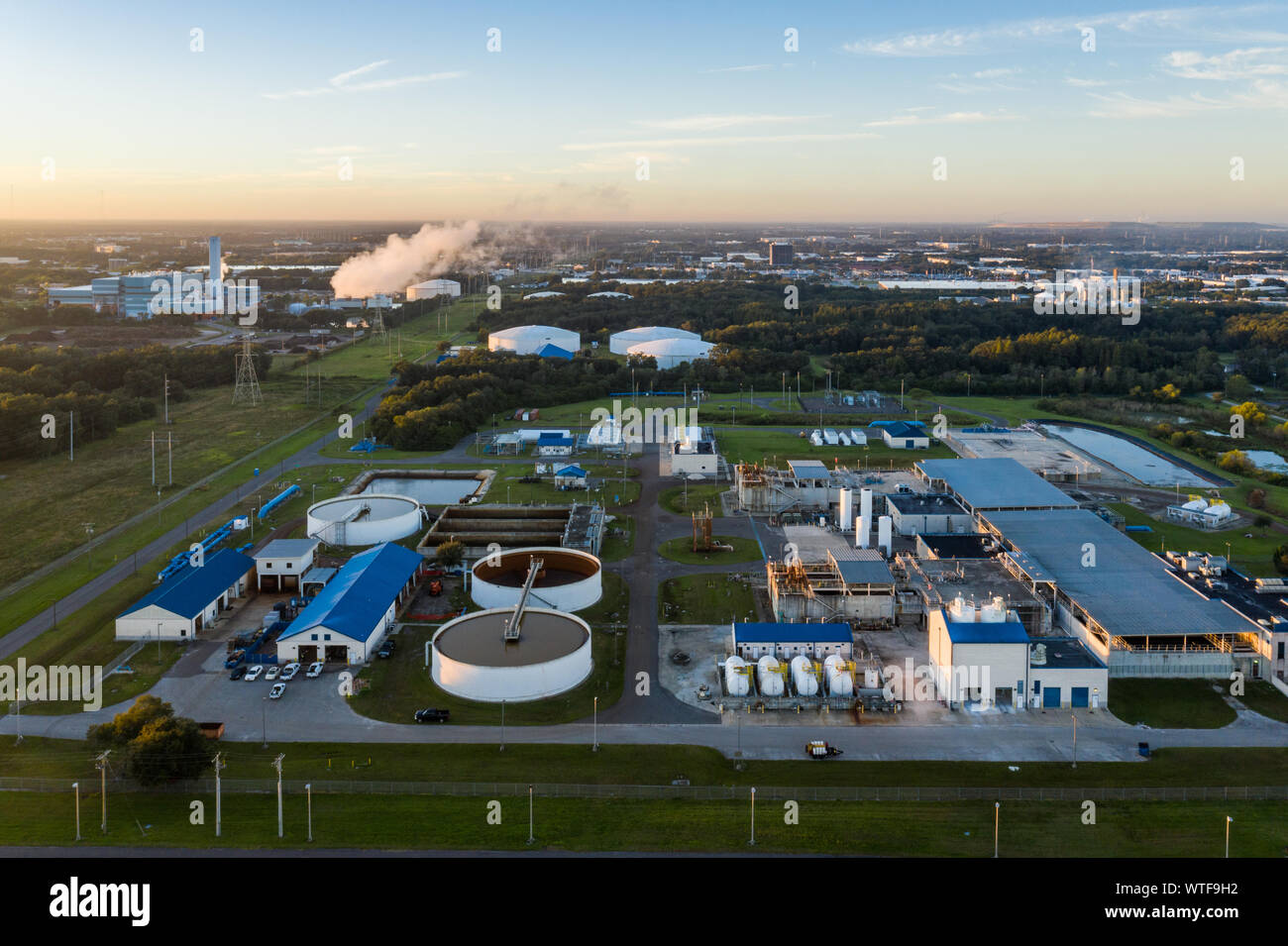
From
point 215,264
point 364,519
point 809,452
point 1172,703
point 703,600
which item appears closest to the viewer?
point 1172,703

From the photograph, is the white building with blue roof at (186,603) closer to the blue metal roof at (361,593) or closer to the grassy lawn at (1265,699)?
the blue metal roof at (361,593)

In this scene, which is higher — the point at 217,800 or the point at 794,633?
the point at 794,633

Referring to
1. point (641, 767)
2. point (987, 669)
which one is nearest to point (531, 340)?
point (987, 669)

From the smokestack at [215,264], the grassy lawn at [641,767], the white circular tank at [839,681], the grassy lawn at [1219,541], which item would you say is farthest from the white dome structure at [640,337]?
the grassy lawn at [641,767]

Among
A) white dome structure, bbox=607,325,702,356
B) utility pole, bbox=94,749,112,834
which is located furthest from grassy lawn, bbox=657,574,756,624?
white dome structure, bbox=607,325,702,356

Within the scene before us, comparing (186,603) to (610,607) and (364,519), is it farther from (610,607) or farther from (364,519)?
(610,607)

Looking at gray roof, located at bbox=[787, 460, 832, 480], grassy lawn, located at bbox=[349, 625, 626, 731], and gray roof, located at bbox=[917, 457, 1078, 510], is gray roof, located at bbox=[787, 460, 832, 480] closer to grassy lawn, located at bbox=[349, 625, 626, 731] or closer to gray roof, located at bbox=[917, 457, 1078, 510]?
gray roof, located at bbox=[917, 457, 1078, 510]
